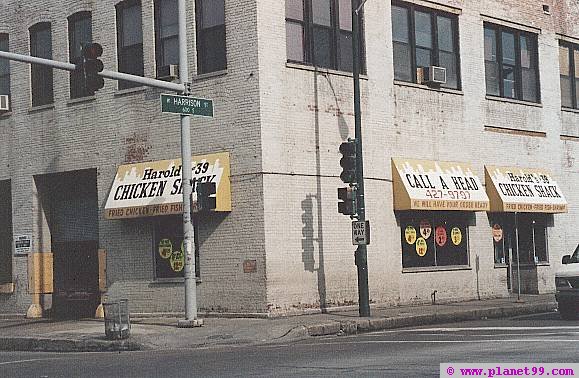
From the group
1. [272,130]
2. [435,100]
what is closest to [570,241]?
[435,100]

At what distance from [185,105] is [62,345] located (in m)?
5.65

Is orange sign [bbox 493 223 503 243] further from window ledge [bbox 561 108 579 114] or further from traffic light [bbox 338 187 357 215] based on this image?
traffic light [bbox 338 187 357 215]

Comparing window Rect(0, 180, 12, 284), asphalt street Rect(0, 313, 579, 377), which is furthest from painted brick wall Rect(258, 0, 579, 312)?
window Rect(0, 180, 12, 284)

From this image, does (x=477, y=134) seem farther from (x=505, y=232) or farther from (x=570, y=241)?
(x=570, y=241)

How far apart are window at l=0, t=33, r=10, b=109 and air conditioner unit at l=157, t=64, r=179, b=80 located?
21.8 feet

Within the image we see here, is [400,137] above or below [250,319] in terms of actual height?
above

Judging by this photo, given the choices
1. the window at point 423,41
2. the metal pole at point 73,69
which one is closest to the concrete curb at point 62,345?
the metal pole at point 73,69

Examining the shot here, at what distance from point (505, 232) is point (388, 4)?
831 centimetres

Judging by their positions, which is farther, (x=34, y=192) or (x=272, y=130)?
(x=34, y=192)

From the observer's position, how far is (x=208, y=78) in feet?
83.8

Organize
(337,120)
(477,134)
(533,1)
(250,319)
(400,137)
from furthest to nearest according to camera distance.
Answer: (533,1) < (477,134) < (400,137) < (337,120) < (250,319)

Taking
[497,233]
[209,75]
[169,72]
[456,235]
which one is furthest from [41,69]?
[497,233]

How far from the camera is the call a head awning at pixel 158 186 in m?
24.8

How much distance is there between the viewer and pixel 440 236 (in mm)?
29281
